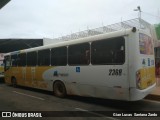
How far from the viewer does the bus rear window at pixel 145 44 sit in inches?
390

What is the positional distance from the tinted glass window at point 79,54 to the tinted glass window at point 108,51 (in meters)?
0.36

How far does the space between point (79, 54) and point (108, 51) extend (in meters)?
1.95

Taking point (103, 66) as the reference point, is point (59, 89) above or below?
below

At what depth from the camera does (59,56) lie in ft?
43.9

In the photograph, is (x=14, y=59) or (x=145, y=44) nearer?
(x=145, y=44)

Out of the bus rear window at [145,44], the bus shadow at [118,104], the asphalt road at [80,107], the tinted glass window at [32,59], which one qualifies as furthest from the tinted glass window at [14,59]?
the bus rear window at [145,44]

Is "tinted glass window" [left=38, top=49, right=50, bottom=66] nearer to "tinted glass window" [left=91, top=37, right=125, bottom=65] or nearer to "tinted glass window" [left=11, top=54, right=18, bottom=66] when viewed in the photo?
"tinted glass window" [left=11, top=54, right=18, bottom=66]

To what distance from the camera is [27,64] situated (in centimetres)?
1689

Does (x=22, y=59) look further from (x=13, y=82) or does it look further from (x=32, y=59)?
(x=13, y=82)

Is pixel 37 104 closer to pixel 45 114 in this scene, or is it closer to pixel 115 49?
pixel 45 114

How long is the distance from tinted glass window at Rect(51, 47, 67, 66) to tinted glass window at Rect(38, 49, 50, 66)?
0.53 metres

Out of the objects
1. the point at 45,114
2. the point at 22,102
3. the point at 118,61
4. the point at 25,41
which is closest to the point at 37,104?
the point at 22,102

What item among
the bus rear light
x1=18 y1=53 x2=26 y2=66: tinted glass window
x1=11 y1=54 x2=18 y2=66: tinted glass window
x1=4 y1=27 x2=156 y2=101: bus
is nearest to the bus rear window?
x1=4 y1=27 x2=156 y2=101: bus

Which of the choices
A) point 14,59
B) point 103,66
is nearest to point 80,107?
point 103,66
